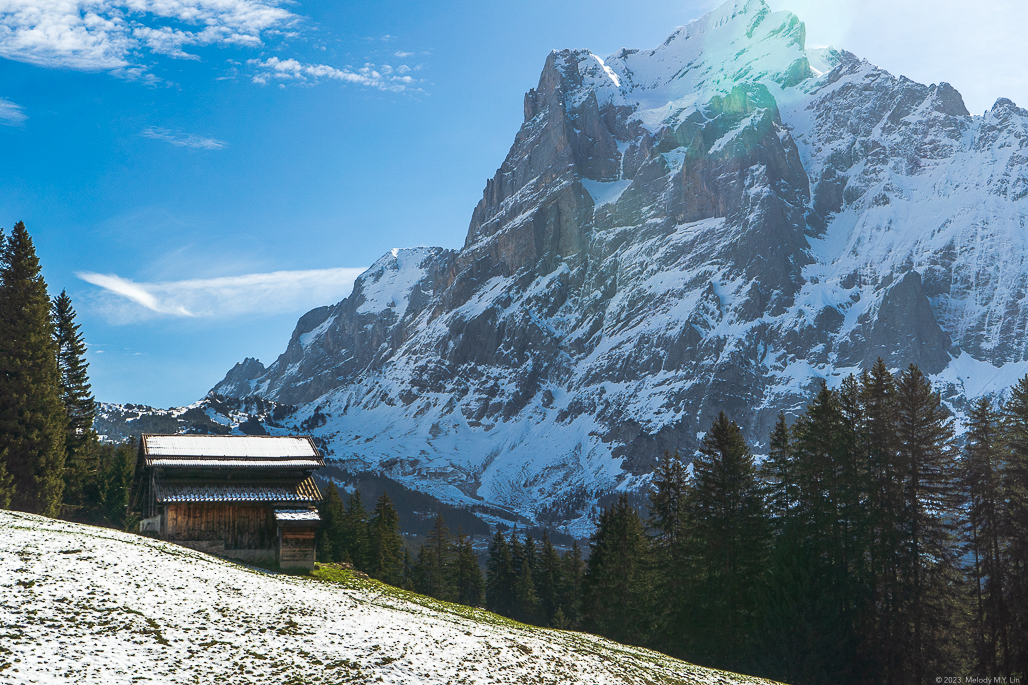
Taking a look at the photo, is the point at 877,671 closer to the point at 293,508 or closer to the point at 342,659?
the point at 342,659

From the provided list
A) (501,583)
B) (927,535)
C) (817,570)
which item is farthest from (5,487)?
(501,583)

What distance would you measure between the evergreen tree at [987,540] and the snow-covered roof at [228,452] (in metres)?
35.6

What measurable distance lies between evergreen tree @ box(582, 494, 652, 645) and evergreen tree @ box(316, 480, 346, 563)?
28.0m

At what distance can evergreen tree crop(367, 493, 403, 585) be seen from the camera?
3132 inches

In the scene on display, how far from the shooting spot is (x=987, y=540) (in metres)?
37.9

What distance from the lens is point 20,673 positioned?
15.7m

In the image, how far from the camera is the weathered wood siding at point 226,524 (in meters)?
42.7

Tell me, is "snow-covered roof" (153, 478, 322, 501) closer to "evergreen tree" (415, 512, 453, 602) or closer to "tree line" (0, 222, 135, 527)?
"tree line" (0, 222, 135, 527)

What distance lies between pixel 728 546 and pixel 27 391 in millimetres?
42405

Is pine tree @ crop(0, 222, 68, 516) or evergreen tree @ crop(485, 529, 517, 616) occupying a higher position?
pine tree @ crop(0, 222, 68, 516)

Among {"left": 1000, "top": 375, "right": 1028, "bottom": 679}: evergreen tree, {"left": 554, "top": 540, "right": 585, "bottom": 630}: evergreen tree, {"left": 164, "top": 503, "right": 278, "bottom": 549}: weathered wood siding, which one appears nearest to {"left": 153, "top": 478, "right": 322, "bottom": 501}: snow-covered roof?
{"left": 164, "top": 503, "right": 278, "bottom": 549}: weathered wood siding

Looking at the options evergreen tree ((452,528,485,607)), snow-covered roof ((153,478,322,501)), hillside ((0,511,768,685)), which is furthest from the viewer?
evergreen tree ((452,528,485,607))

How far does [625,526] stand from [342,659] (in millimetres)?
39426

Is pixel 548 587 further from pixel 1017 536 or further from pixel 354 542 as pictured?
pixel 1017 536
